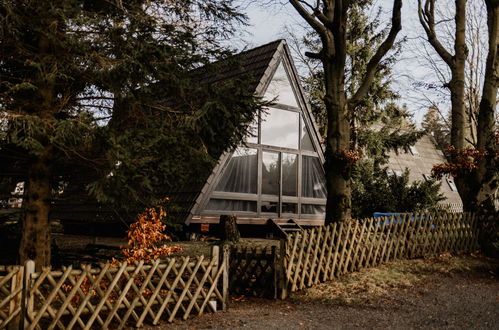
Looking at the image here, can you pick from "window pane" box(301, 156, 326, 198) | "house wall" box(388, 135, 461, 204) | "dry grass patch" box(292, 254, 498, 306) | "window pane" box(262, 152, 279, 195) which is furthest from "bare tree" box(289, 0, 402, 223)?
"house wall" box(388, 135, 461, 204)

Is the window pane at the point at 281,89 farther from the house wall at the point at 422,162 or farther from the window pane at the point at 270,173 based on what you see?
the house wall at the point at 422,162

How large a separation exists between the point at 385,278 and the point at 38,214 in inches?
278

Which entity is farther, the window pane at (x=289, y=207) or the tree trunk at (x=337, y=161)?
the window pane at (x=289, y=207)

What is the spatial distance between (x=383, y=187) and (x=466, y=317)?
606 inches

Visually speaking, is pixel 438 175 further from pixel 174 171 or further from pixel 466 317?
pixel 174 171

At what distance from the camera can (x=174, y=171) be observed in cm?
795

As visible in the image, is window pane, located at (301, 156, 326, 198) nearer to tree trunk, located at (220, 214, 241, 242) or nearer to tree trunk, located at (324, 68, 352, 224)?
tree trunk, located at (220, 214, 241, 242)

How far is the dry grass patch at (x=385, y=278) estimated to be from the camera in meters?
8.86

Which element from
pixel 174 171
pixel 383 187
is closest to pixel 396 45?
pixel 383 187

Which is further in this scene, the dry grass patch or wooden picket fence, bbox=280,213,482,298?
wooden picket fence, bbox=280,213,482,298

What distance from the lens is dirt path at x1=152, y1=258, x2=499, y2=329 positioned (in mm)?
7020

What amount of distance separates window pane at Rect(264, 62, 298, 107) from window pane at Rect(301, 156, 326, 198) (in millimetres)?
2388

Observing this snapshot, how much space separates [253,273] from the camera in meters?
9.27

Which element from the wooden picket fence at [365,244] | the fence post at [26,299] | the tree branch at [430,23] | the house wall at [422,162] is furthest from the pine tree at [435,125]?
the fence post at [26,299]
